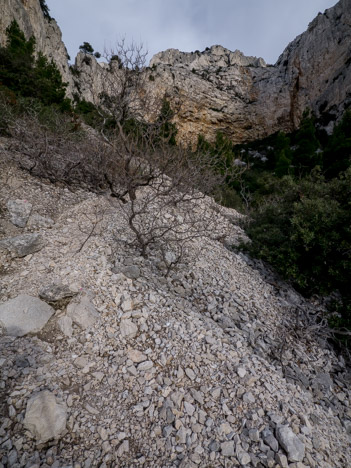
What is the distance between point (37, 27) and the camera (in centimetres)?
2538

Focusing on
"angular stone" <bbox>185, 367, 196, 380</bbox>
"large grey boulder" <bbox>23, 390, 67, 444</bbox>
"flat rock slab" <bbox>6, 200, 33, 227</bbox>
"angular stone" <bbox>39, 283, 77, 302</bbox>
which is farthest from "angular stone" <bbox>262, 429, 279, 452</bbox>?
"flat rock slab" <bbox>6, 200, 33, 227</bbox>

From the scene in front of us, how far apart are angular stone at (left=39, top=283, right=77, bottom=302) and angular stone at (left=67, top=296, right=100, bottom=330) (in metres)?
0.19

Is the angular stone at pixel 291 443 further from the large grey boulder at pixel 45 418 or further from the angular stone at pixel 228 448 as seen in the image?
the large grey boulder at pixel 45 418

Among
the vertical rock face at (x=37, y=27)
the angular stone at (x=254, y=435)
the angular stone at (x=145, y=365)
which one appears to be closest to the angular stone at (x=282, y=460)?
the angular stone at (x=254, y=435)

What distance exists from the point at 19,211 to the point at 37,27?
3434 cm

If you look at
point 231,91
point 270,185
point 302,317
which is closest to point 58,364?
point 302,317

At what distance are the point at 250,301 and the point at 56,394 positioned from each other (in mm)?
3476

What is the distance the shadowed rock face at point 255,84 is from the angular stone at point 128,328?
29911 millimetres

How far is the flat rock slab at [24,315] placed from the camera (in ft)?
8.71

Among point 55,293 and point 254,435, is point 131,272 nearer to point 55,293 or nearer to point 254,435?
point 55,293

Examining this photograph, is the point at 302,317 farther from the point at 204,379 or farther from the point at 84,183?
the point at 84,183

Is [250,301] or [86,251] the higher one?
[250,301]

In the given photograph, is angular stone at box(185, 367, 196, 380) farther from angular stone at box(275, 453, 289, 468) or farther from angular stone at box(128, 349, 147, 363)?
angular stone at box(275, 453, 289, 468)

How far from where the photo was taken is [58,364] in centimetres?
237
